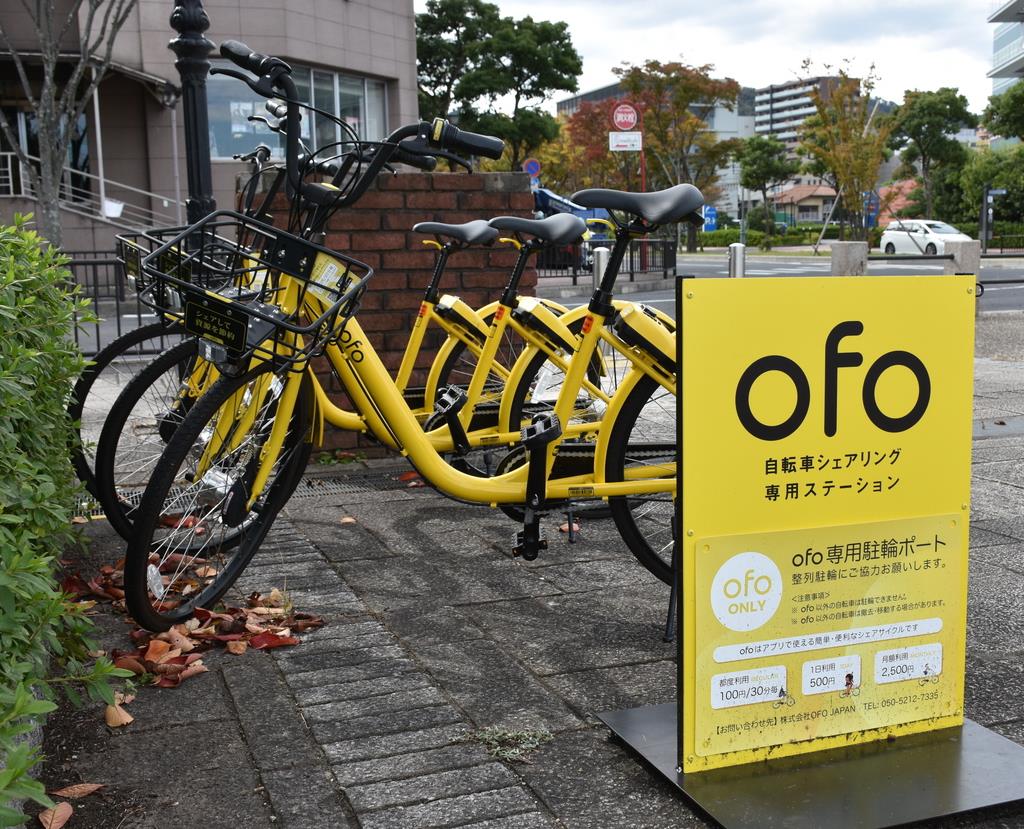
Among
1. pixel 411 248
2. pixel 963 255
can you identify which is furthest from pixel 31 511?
pixel 963 255

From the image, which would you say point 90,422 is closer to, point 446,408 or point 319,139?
point 446,408

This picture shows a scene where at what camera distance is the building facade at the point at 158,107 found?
76.3 feet

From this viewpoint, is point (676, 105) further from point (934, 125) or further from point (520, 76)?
point (934, 125)

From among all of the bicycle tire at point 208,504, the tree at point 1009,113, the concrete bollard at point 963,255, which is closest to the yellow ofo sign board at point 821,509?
the bicycle tire at point 208,504

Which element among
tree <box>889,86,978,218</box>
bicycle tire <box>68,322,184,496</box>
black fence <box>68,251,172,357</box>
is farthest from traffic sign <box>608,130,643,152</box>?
tree <box>889,86,978,218</box>

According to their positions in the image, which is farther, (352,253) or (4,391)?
(352,253)

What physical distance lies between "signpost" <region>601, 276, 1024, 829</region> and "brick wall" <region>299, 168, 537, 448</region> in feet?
12.4

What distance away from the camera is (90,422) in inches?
251

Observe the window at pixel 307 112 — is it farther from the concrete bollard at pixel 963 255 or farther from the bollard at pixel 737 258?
the bollard at pixel 737 258

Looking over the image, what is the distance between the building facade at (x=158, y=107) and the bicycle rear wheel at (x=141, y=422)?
19207mm

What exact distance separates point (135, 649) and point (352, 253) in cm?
321

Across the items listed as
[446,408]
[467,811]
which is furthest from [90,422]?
[467,811]

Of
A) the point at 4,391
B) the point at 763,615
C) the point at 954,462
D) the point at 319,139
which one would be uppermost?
the point at 319,139

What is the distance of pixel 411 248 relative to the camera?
643 cm
